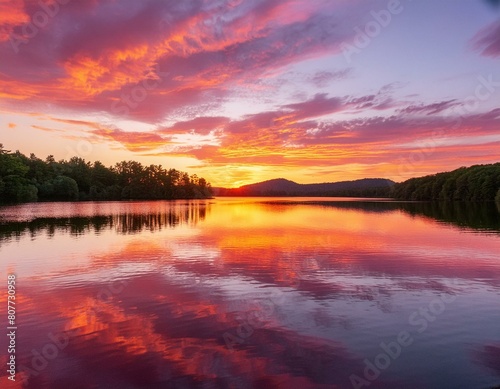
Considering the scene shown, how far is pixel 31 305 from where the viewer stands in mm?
19625

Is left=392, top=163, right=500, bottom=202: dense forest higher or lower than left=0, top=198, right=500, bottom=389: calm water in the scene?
higher

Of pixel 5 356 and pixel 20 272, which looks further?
pixel 20 272

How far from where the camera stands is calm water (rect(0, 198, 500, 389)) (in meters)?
12.5

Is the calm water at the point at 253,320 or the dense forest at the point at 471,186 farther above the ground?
the dense forest at the point at 471,186

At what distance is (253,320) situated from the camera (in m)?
17.4

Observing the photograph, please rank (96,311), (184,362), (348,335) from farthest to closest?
1. (96,311)
2. (348,335)
3. (184,362)

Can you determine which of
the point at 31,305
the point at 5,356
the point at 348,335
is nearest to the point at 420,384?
the point at 348,335

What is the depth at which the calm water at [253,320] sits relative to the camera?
491 inches

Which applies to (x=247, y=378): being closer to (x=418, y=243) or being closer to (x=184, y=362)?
(x=184, y=362)

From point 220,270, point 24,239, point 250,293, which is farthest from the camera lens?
point 24,239

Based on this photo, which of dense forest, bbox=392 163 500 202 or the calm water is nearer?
the calm water

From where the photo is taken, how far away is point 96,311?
61.4ft

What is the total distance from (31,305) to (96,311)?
388cm

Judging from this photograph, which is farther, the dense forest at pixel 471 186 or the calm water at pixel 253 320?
the dense forest at pixel 471 186
